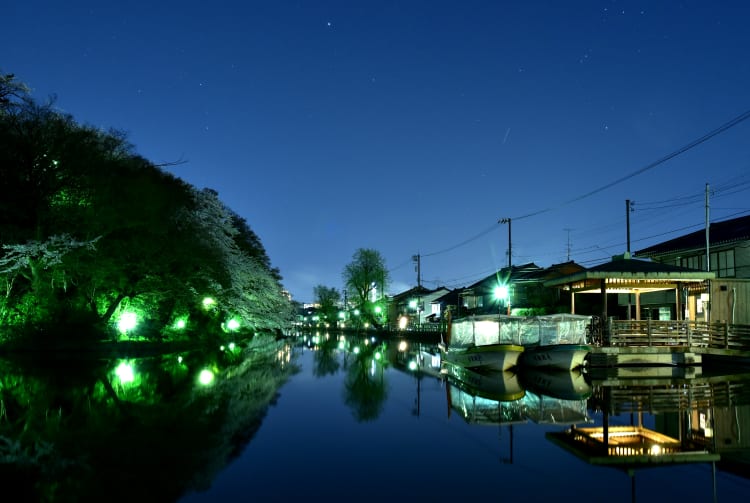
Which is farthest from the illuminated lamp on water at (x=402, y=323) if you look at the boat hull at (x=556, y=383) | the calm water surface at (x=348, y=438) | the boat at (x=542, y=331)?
the calm water surface at (x=348, y=438)

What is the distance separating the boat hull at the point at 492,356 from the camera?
20969 millimetres

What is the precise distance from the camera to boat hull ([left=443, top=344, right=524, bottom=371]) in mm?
20969

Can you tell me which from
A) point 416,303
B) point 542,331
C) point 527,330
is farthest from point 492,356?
point 416,303

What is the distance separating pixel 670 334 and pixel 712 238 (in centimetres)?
1509

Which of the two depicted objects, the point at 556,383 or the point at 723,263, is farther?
the point at 723,263

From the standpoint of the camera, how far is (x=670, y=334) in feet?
77.6

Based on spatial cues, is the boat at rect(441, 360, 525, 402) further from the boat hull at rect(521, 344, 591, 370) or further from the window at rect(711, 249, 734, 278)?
the window at rect(711, 249, 734, 278)

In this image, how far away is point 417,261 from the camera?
7669cm

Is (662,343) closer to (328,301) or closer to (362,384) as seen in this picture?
(362,384)

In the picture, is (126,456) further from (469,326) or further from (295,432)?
(469,326)

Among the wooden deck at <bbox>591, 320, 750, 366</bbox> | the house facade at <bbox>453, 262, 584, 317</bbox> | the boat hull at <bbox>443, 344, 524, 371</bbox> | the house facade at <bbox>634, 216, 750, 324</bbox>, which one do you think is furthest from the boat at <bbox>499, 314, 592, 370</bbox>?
the house facade at <bbox>453, 262, 584, 317</bbox>

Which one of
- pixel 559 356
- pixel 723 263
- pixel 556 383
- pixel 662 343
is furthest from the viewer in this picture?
pixel 723 263

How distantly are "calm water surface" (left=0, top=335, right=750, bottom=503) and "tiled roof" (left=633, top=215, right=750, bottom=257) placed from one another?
703 inches

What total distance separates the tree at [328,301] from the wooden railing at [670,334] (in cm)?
9092
